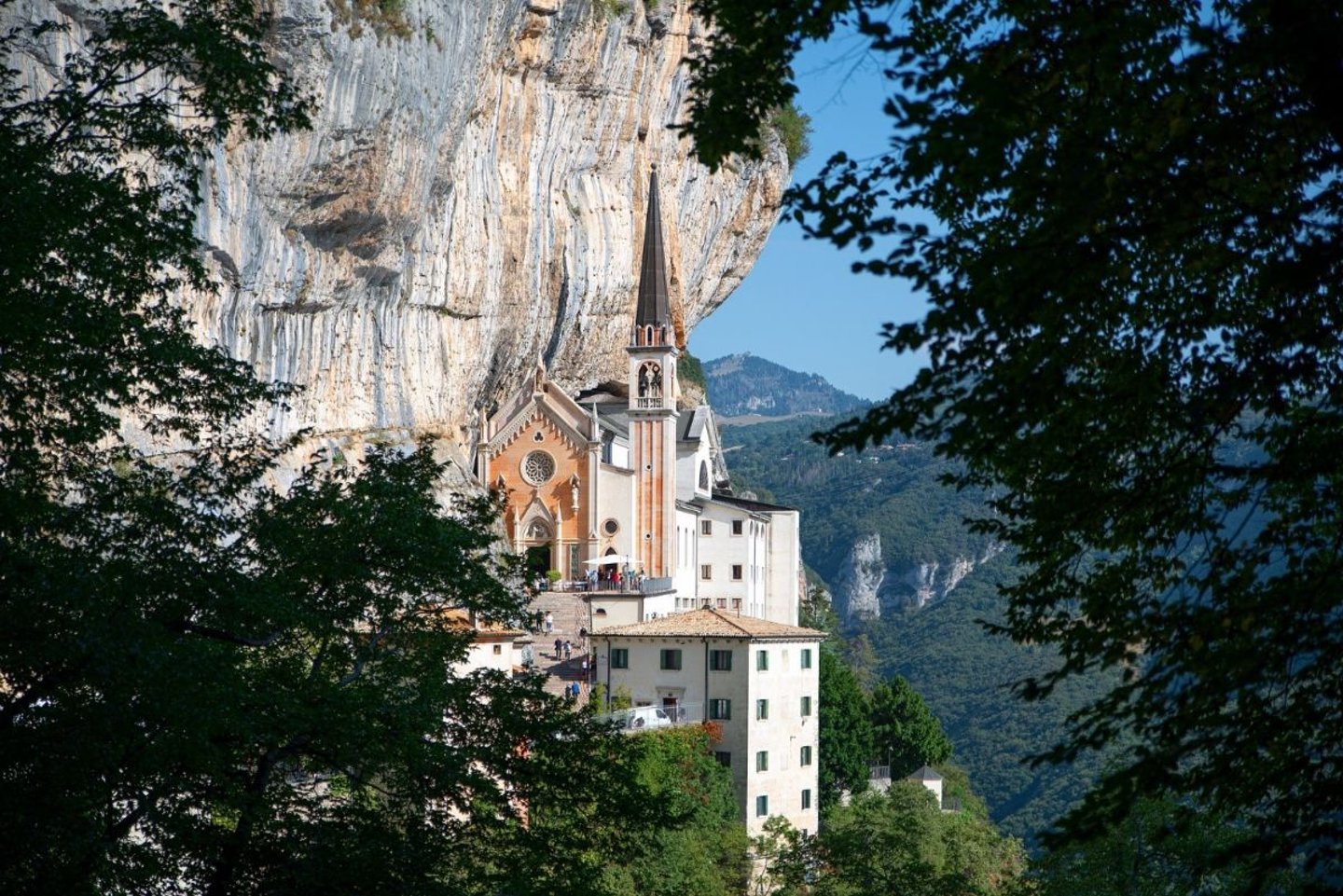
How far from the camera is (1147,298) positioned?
9141 mm

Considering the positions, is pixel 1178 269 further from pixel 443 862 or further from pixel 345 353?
pixel 345 353

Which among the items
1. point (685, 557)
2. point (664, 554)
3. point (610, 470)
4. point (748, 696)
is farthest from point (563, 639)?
point (685, 557)

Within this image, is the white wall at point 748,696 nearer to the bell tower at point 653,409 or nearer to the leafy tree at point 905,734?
the bell tower at point 653,409

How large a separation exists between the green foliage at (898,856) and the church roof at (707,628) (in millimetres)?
7020

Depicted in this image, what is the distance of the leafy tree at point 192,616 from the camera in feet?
40.7

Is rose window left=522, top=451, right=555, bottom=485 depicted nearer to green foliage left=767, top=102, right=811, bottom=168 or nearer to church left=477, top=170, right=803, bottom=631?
church left=477, top=170, right=803, bottom=631

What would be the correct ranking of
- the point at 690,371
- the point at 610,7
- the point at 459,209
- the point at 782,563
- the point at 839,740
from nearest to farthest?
1. the point at 459,209
2. the point at 610,7
3. the point at 839,740
4. the point at 782,563
5. the point at 690,371

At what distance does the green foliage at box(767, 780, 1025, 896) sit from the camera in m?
30.2

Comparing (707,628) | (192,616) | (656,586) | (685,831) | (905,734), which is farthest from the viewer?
(905,734)

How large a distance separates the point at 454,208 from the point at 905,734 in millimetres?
28813

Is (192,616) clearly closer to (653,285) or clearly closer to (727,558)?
(653,285)

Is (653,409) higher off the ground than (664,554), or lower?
higher

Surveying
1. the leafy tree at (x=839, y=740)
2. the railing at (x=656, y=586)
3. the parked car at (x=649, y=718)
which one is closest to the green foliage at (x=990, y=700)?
the leafy tree at (x=839, y=740)

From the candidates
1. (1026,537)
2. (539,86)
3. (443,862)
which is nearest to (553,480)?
(539,86)
